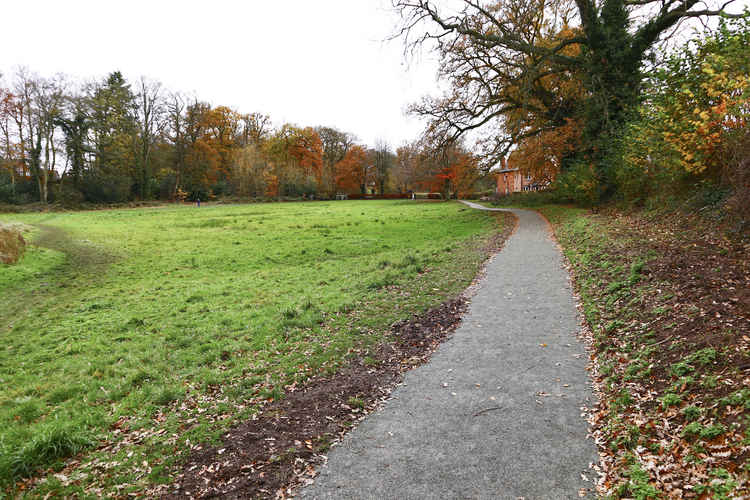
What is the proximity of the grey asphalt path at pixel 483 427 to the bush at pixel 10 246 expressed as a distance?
619 inches

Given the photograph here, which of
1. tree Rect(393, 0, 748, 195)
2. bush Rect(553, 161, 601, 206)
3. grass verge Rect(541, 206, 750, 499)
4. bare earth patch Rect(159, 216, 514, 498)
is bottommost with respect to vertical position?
bare earth patch Rect(159, 216, 514, 498)

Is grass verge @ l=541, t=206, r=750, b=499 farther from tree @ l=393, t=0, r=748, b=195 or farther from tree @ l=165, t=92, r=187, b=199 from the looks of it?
tree @ l=165, t=92, r=187, b=199

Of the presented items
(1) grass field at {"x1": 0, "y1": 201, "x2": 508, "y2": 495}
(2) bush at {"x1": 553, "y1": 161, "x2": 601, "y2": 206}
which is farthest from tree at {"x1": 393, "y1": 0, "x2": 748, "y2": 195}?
(1) grass field at {"x1": 0, "y1": 201, "x2": 508, "y2": 495}

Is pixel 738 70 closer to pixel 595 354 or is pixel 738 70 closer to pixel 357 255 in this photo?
pixel 595 354

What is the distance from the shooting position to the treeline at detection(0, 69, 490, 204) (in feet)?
132

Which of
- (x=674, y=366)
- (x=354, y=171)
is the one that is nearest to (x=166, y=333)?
(x=674, y=366)

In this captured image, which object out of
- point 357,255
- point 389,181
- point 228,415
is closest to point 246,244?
point 357,255

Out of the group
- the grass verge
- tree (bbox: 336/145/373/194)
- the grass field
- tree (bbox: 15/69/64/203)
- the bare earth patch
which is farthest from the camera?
tree (bbox: 336/145/373/194)

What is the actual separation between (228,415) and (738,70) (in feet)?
38.6

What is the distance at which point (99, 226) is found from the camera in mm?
25641

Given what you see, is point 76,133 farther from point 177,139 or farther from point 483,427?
point 483,427

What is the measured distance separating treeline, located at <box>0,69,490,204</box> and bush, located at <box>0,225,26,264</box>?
21122mm

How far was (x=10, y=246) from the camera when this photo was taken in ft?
46.2

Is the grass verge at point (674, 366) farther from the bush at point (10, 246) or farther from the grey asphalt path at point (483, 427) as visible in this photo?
the bush at point (10, 246)
